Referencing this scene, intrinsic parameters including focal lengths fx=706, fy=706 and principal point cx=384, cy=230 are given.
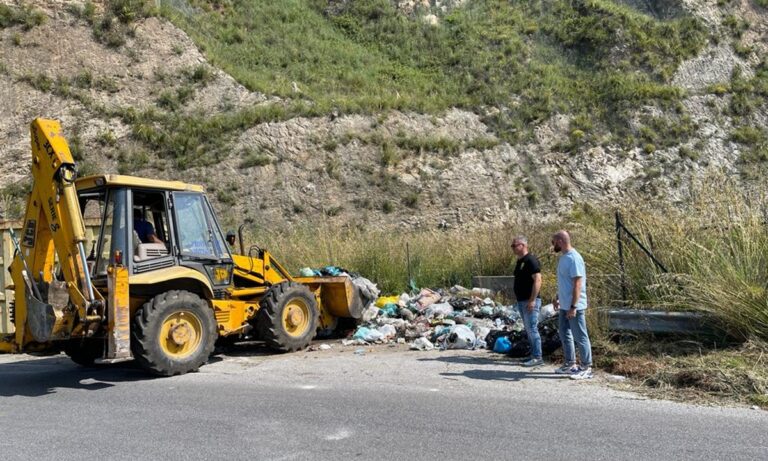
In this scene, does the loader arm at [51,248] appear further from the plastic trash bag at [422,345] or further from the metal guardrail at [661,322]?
the metal guardrail at [661,322]

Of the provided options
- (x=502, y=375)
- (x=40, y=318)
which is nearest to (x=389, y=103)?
(x=502, y=375)

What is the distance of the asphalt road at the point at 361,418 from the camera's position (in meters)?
5.54

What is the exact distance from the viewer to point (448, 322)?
39.0 feet

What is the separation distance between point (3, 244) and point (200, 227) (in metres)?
4.43

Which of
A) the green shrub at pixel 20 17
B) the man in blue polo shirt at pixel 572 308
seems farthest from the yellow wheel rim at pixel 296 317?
the green shrub at pixel 20 17

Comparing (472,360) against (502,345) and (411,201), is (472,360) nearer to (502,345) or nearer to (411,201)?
(502,345)

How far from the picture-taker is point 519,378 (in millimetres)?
8258

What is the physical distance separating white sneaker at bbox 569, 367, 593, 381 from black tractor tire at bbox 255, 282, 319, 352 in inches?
168

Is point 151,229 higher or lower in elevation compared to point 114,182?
lower

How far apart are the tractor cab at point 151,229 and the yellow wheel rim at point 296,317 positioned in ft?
3.34

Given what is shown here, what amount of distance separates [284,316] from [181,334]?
1.94 metres

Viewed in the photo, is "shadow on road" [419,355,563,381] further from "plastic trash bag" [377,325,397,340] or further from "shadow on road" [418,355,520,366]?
"plastic trash bag" [377,325,397,340]

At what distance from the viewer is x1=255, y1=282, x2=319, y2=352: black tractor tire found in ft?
33.7

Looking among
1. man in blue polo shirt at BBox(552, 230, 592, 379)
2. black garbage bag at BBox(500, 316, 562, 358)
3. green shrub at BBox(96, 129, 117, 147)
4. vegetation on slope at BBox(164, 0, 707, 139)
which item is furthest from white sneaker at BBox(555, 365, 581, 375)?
green shrub at BBox(96, 129, 117, 147)
